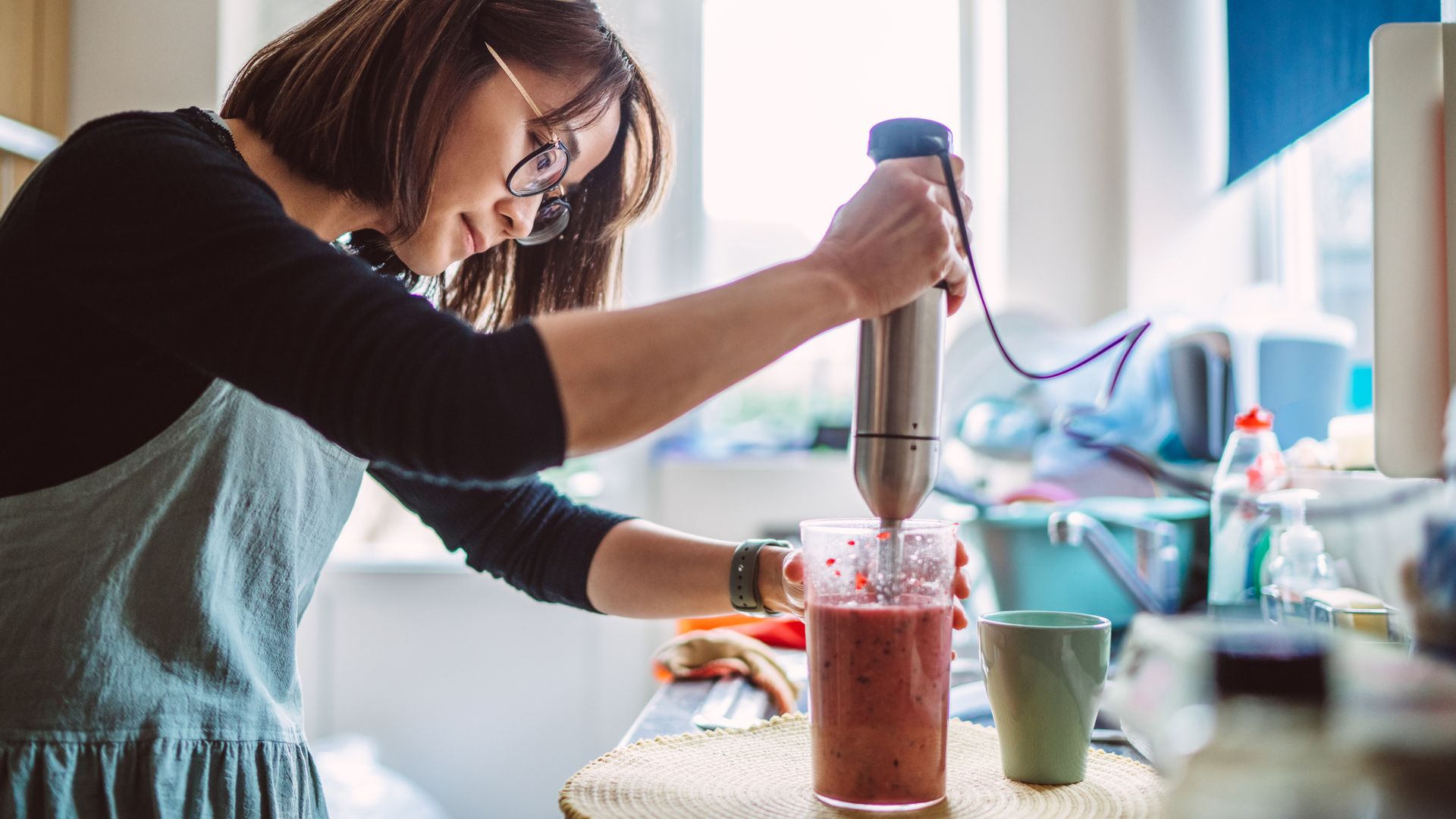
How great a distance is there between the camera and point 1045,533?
57.4 inches

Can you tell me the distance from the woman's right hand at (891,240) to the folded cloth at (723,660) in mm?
657

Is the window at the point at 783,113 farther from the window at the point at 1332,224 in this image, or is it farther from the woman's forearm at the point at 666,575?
the woman's forearm at the point at 666,575

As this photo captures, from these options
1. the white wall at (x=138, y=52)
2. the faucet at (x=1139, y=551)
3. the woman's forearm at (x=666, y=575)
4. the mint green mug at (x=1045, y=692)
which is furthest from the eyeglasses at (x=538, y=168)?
the white wall at (x=138, y=52)

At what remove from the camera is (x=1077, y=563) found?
4.78ft

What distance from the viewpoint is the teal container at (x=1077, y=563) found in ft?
4.76

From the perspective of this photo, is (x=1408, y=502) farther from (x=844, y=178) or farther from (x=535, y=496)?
(x=844, y=178)

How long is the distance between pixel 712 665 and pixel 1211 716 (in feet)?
3.19

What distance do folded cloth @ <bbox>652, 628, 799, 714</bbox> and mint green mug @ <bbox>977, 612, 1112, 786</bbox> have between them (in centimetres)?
46

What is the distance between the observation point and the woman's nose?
105cm

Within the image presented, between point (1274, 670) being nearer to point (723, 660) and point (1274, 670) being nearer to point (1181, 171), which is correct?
point (723, 660)

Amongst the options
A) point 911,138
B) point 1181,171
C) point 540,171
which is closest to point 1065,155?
point 1181,171

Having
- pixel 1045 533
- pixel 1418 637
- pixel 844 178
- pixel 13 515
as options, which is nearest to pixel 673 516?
pixel 844 178

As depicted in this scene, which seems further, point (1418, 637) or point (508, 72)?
point (508, 72)

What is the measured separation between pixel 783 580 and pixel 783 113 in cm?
206
